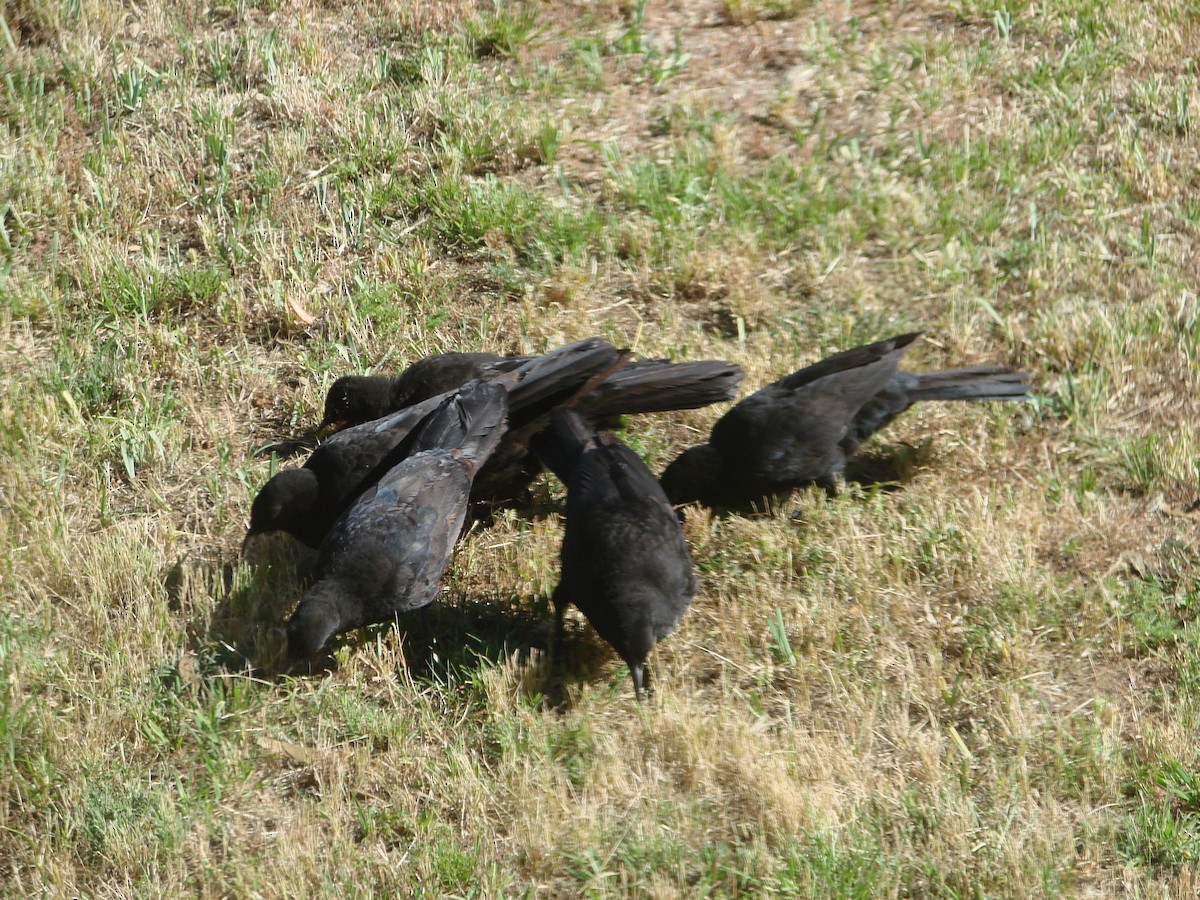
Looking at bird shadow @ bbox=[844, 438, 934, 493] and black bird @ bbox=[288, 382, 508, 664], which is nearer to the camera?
black bird @ bbox=[288, 382, 508, 664]

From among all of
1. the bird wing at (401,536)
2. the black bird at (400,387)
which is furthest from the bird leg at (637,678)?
the black bird at (400,387)

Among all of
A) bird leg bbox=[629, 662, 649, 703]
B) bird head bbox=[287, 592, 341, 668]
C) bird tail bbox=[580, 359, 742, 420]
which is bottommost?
bird leg bbox=[629, 662, 649, 703]

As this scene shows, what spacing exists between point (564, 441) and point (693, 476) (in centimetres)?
73

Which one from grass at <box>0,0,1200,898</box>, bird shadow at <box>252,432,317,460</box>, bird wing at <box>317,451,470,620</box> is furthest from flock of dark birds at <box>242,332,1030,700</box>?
grass at <box>0,0,1200,898</box>

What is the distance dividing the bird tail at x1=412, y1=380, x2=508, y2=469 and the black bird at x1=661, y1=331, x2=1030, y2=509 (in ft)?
3.24

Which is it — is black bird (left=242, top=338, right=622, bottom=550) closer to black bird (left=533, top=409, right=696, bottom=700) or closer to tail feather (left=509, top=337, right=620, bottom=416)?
tail feather (left=509, top=337, right=620, bottom=416)

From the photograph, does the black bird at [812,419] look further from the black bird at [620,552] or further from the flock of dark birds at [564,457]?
the black bird at [620,552]

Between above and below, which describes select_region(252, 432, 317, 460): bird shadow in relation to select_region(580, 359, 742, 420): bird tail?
below

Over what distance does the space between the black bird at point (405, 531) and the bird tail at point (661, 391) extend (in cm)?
55

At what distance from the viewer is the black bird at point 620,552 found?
18.8 ft

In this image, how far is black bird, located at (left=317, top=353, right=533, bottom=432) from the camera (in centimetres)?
736

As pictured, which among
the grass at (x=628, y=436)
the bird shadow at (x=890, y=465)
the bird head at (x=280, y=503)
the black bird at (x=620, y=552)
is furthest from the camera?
the bird shadow at (x=890, y=465)

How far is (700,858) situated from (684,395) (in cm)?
277

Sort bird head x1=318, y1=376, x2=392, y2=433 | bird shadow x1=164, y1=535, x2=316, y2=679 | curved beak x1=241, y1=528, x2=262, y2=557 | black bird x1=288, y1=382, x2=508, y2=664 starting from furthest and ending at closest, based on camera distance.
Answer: bird head x1=318, y1=376, x2=392, y2=433 → curved beak x1=241, y1=528, x2=262, y2=557 → bird shadow x1=164, y1=535, x2=316, y2=679 → black bird x1=288, y1=382, x2=508, y2=664
